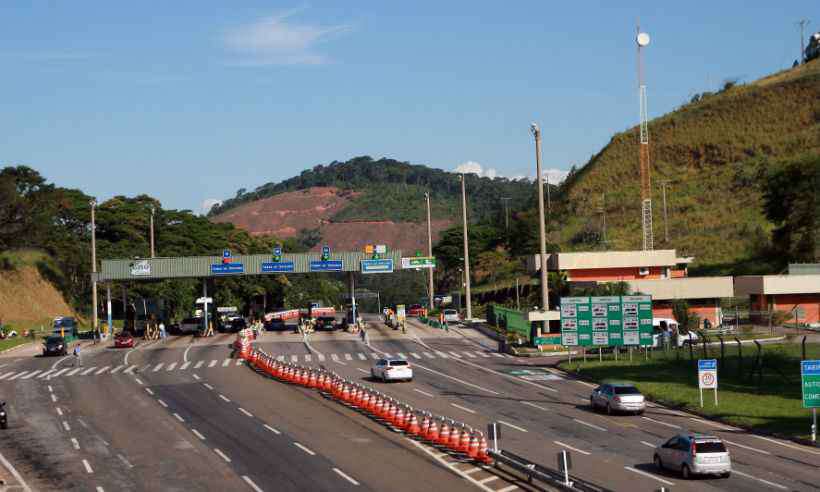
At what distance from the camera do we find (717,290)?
8250 cm

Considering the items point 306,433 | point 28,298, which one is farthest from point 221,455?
point 28,298

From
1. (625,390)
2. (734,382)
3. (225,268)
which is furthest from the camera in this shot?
(225,268)

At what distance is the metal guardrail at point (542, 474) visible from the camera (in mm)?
24328

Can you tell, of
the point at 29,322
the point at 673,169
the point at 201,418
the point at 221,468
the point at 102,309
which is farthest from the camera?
the point at 673,169

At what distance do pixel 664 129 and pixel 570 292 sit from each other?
295 feet

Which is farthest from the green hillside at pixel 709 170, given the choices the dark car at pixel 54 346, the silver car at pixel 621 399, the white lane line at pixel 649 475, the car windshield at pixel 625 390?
the white lane line at pixel 649 475

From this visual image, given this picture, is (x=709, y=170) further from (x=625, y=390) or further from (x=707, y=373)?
(x=625, y=390)

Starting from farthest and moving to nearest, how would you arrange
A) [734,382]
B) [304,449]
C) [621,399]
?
[734,382]
[621,399]
[304,449]

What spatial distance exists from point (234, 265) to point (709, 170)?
90069 mm

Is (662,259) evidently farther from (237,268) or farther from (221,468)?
(221,468)

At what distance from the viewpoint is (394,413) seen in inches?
1547

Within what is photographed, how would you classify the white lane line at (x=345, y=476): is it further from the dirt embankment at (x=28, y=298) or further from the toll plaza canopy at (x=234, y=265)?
the dirt embankment at (x=28, y=298)

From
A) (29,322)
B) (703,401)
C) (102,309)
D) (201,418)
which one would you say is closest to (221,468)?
(201,418)

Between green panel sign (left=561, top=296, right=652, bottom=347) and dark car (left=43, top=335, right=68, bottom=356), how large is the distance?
39.3 metres
